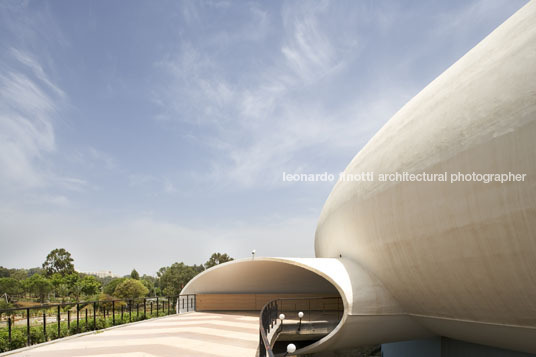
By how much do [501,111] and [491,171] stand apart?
51.5 inches

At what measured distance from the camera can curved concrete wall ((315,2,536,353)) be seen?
305 inches

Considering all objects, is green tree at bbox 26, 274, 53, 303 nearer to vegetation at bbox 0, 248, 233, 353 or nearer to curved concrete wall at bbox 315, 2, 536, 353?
vegetation at bbox 0, 248, 233, 353

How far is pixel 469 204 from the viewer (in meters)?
8.71

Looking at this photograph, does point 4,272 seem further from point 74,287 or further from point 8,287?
point 74,287

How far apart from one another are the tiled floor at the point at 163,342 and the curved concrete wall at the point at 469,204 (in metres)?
5.65

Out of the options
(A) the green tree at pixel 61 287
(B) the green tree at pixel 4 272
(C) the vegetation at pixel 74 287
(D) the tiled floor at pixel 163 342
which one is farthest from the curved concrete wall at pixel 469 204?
(B) the green tree at pixel 4 272

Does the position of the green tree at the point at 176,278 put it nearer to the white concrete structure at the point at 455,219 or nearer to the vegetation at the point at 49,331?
the vegetation at the point at 49,331

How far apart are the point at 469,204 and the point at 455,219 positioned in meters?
0.60

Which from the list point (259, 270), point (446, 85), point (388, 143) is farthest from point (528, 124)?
point (259, 270)

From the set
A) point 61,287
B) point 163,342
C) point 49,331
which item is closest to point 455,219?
point 163,342

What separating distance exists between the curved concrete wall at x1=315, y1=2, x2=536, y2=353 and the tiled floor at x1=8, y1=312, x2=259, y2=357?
5.65 m

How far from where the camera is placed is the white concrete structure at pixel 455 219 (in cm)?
783

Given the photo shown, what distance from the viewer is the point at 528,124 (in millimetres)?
7273

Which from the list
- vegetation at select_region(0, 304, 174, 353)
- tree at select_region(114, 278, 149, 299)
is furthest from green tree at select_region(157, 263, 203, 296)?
vegetation at select_region(0, 304, 174, 353)
